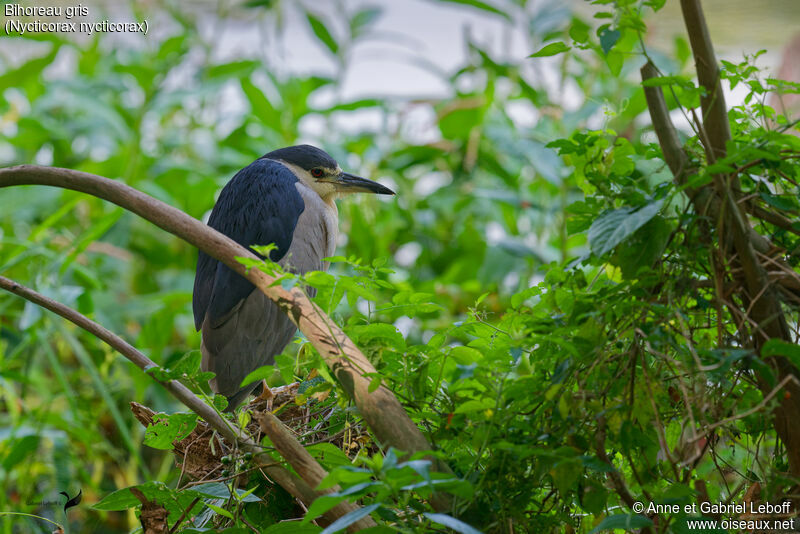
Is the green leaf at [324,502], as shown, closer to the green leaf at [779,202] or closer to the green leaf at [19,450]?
the green leaf at [779,202]

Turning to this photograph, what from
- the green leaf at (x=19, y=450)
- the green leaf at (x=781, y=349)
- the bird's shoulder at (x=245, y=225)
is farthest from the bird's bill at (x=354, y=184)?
the green leaf at (x=781, y=349)

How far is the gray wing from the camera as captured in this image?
5.27 ft

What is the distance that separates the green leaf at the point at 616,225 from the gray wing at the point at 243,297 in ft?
3.23

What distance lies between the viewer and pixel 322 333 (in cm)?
76

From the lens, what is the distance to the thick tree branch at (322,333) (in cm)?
74

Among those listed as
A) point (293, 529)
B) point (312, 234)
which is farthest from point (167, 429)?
point (312, 234)

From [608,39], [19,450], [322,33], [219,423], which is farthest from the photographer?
[322,33]

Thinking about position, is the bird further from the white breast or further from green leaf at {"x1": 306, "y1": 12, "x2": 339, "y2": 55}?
green leaf at {"x1": 306, "y1": 12, "x2": 339, "y2": 55}

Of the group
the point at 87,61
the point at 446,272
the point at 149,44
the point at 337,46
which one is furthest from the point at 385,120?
the point at 87,61

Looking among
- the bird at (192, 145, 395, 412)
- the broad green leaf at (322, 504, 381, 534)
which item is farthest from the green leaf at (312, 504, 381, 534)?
the bird at (192, 145, 395, 412)

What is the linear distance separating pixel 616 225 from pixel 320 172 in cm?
142

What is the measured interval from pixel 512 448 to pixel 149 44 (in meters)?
3.01

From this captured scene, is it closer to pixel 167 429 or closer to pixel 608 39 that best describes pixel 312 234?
pixel 167 429

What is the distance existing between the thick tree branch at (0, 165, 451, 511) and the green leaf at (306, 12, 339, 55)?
237 centimetres
